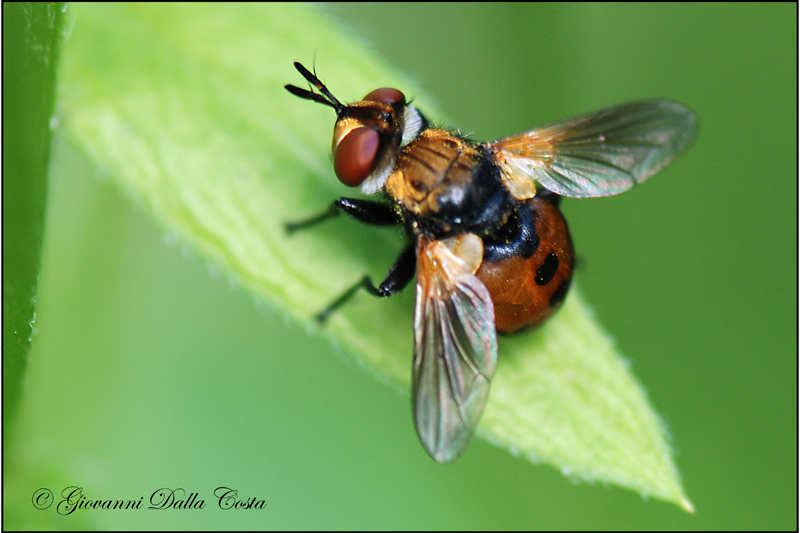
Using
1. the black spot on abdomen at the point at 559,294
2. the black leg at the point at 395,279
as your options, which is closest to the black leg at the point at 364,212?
the black leg at the point at 395,279

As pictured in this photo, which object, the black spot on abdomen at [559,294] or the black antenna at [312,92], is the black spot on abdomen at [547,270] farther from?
the black antenna at [312,92]

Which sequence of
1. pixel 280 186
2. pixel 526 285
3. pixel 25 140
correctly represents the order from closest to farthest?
pixel 25 140 < pixel 526 285 < pixel 280 186

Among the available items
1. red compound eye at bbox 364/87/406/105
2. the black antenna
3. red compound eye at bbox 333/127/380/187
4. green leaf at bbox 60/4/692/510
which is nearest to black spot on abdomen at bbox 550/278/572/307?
green leaf at bbox 60/4/692/510

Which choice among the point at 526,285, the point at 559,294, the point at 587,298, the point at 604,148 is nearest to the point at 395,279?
the point at 526,285

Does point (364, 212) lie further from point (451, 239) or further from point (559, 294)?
point (559, 294)

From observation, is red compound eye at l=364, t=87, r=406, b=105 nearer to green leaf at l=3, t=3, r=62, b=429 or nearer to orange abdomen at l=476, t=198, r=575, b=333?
orange abdomen at l=476, t=198, r=575, b=333

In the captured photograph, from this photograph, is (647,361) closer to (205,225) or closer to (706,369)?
(706,369)

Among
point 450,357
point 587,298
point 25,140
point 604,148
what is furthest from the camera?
point 587,298
